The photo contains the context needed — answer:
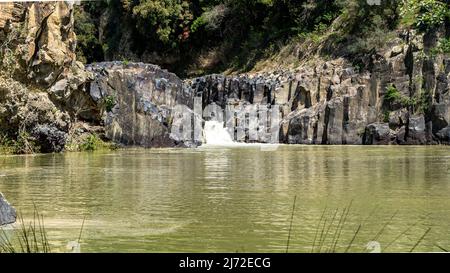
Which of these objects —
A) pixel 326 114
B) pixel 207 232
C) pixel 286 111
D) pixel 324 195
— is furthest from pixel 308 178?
pixel 286 111

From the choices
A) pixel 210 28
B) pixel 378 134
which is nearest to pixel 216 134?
pixel 378 134

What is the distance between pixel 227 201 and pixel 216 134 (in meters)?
25.5

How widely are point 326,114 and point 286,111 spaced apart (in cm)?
320

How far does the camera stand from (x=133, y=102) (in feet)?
93.2

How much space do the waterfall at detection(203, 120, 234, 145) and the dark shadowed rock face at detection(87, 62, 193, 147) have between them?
4875mm

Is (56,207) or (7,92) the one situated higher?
(7,92)

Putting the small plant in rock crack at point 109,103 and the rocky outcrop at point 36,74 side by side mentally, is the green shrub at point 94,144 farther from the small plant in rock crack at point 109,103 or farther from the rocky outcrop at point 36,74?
the small plant in rock crack at point 109,103

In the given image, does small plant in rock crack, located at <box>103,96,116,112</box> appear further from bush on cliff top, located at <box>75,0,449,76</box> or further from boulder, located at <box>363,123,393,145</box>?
bush on cliff top, located at <box>75,0,449,76</box>

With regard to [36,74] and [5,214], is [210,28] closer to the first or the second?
[36,74]

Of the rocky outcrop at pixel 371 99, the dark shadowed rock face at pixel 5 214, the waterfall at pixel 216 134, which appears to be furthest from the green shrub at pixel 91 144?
the dark shadowed rock face at pixel 5 214

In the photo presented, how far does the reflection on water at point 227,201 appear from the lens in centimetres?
723

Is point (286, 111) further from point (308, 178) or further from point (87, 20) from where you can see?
point (87, 20)
